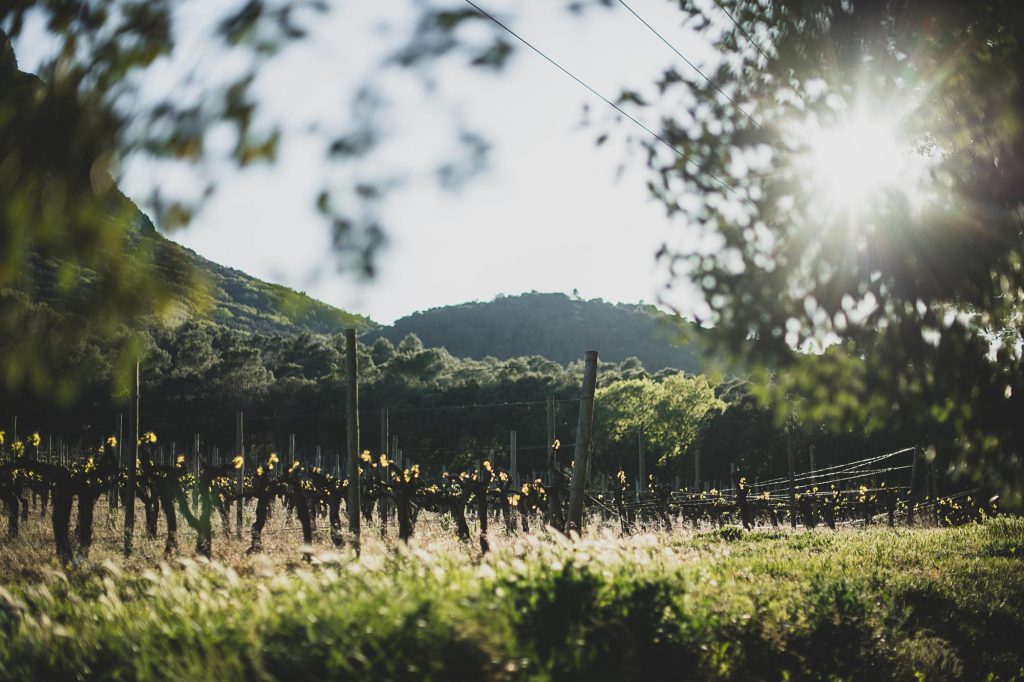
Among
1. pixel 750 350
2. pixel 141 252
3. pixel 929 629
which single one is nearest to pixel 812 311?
pixel 750 350

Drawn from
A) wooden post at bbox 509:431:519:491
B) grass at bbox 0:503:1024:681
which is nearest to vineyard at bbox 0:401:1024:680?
grass at bbox 0:503:1024:681

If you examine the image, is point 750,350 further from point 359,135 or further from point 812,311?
point 359,135

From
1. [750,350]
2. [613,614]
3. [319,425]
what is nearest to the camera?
[613,614]

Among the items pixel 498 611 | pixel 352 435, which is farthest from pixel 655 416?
pixel 498 611

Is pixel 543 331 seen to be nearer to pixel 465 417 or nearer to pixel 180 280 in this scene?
pixel 465 417

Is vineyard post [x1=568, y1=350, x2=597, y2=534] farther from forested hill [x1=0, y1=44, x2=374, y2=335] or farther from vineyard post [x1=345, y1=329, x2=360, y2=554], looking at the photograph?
forested hill [x1=0, y1=44, x2=374, y2=335]

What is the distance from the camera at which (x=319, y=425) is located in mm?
58750

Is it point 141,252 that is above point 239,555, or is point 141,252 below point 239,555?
above

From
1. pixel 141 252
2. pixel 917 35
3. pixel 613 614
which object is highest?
pixel 917 35

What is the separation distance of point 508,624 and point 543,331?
439ft

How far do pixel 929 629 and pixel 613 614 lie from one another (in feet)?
13.5

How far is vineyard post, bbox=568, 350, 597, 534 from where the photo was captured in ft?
31.1

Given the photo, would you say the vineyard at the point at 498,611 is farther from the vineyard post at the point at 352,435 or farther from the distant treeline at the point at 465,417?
the distant treeline at the point at 465,417

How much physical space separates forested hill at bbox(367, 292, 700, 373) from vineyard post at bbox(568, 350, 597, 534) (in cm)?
11436
